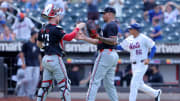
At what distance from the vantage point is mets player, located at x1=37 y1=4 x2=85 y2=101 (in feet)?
20.5

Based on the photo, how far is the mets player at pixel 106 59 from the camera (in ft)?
22.0

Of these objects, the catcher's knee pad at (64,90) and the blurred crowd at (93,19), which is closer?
the catcher's knee pad at (64,90)

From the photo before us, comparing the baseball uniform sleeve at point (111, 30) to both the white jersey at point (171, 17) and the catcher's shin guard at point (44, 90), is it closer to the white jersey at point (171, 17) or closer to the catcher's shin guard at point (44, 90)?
the catcher's shin guard at point (44, 90)

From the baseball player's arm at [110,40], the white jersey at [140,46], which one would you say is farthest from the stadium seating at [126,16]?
the baseball player's arm at [110,40]

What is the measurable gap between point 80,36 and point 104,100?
4177 mm

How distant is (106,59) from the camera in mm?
6812

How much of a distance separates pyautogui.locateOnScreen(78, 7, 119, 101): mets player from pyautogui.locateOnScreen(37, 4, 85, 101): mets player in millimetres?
550

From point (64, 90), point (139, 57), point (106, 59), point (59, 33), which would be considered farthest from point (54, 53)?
point (139, 57)

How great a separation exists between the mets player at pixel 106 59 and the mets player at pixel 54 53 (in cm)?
55

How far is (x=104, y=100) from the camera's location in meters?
10.4

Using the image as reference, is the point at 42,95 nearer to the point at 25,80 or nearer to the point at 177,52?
the point at 25,80

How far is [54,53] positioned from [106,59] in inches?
42.6

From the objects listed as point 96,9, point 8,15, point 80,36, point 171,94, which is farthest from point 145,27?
point 80,36

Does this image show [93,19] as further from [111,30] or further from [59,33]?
[59,33]
